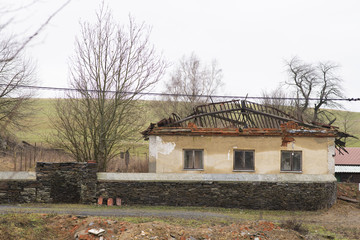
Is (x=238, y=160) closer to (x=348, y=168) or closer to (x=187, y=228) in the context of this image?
(x=187, y=228)

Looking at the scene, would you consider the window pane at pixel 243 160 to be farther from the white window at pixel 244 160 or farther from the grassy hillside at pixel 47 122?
the grassy hillside at pixel 47 122

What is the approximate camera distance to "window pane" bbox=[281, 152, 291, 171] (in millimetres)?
18195

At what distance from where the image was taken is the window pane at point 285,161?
18195 millimetres

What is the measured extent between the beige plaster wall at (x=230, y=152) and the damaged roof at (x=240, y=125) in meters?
0.33

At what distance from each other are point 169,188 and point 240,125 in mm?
4997

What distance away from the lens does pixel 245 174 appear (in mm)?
17109

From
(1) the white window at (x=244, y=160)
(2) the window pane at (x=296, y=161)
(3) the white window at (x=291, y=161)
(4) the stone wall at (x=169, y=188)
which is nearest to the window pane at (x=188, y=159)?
(4) the stone wall at (x=169, y=188)

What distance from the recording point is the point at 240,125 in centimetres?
1888

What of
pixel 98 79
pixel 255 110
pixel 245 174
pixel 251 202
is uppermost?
pixel 98 79

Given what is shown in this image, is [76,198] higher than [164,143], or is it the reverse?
[164,143]

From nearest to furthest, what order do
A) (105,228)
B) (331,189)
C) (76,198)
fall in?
(105,228), (76,198), (331,189)

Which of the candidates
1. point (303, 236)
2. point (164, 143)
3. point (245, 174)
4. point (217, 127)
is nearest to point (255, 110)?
point (217, 127)

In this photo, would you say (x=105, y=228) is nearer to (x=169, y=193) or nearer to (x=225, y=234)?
(x=225, y=234)

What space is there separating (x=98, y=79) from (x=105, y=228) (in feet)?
32.5
